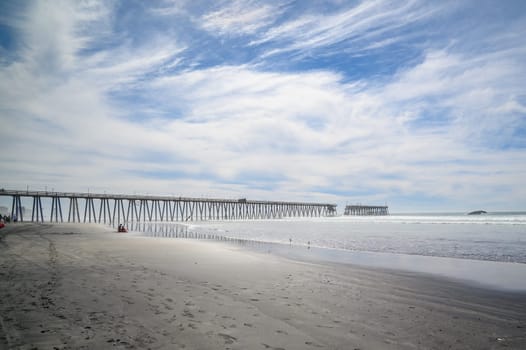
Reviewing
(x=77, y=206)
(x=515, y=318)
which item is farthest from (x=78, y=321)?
(x=77, y=206)

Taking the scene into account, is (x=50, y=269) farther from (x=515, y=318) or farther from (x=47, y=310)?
(x=515, y=318)

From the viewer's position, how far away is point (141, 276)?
26.6 feet

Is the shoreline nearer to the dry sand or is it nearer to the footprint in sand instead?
the dry sand

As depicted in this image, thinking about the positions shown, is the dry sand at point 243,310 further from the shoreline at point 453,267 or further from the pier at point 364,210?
the pier at point 364,210

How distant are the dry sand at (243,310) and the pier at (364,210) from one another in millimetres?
131988

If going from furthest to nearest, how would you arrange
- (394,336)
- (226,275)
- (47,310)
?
(226,275) < (47,310) < (394,336)

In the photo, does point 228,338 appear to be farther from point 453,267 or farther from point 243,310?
point 453,267

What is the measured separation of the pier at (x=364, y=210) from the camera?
136375mm

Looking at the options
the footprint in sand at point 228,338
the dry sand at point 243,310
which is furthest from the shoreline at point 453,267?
the footprint in sand at point 228,338

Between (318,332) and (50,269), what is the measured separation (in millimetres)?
7558

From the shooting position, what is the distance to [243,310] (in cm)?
543

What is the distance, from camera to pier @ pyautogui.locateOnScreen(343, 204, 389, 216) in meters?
136

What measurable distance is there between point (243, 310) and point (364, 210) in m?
146

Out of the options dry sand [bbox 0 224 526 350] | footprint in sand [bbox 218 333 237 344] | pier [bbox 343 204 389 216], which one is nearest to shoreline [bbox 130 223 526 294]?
dry sand [bbox 0 224 526 350]
